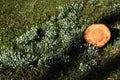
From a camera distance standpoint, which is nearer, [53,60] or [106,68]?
[106,68]

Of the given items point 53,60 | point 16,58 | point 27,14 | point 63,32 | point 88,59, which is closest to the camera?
point 16,58

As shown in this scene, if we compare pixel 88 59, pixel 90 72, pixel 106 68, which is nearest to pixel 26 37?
pixel 88 59

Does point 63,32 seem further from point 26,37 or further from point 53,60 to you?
point 53,60

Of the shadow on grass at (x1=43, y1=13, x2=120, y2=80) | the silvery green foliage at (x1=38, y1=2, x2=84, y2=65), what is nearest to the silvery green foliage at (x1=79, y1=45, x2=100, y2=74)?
the shadow on grass at (x1=43, y1=13, x2=120, y2=80)

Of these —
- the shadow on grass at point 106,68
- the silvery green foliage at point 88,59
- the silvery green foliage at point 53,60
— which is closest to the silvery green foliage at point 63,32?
the silvery green foliage at point 53,60

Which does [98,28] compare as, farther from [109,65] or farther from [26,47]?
[26,47]
